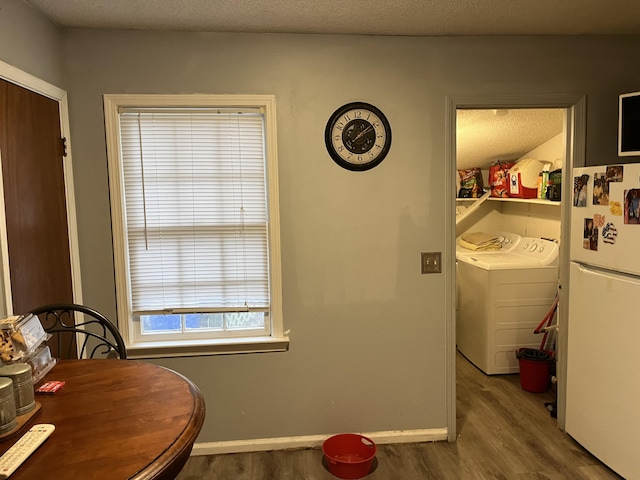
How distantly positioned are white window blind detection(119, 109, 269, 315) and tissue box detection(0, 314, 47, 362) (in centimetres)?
107

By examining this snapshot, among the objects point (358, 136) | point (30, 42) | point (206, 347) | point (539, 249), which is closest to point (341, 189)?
point (358, 136)

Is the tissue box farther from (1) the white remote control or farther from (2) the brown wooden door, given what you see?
(2) the brown wooden door

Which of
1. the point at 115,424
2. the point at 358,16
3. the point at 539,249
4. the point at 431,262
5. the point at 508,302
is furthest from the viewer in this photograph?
the point at 539,249

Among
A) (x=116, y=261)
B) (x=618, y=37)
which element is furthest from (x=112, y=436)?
(x=618, y=37)

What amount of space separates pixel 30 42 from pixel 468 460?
2.95 meters

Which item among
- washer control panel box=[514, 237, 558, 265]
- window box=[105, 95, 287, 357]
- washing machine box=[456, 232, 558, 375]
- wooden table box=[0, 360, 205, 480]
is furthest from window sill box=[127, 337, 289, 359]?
washer control panel box=[514, 237, 558, 265]

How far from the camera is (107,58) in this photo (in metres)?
2.39

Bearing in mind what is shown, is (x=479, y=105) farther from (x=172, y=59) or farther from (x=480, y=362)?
(x=480, y=362)

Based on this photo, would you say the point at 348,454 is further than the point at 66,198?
Yes

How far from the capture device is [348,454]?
2.55m

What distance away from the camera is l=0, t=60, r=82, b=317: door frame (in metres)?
1.77

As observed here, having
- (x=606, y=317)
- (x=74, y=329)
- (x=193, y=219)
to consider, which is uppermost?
(x=193, y=219)

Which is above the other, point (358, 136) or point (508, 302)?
point (358, 136)

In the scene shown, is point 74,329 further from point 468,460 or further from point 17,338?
point 468,460
